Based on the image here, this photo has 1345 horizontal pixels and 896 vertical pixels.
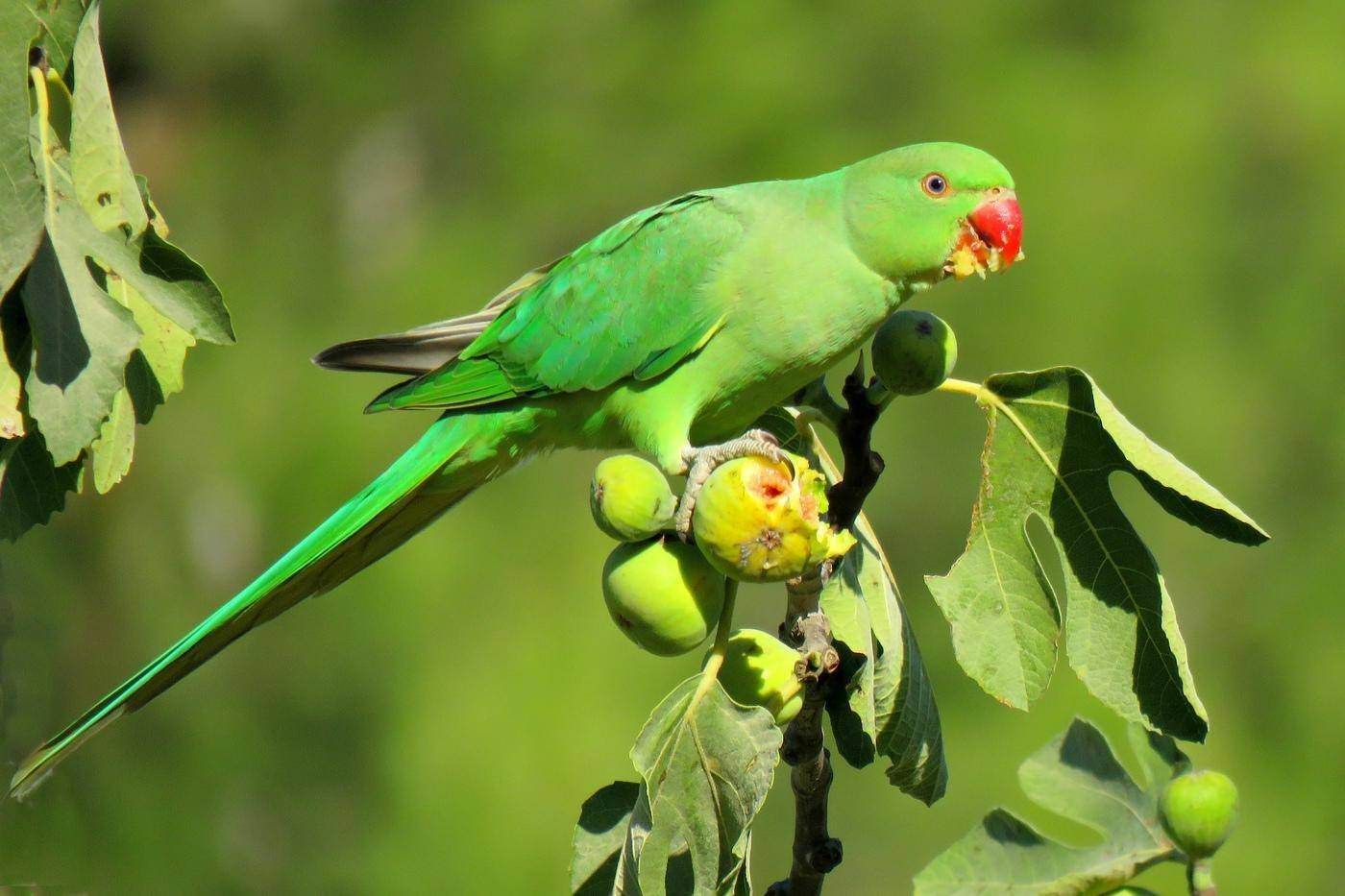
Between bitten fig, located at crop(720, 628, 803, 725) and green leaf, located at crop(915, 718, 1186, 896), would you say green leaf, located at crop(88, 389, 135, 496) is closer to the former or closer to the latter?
bitten fig, located at crop(720, 628, 803, 725)

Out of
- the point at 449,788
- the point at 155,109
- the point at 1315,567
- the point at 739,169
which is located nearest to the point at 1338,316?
the point at 1315,567

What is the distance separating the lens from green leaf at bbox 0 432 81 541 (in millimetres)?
1925

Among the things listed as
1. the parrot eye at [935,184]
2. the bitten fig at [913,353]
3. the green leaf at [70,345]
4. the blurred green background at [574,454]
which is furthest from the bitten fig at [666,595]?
the blurred green background at [574,454]

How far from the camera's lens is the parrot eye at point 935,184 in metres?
2.64

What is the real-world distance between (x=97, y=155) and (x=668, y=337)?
1.20 meters

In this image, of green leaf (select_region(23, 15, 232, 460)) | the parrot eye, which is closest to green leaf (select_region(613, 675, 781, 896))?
green leaf (select_region(23, 15, 232, 460))

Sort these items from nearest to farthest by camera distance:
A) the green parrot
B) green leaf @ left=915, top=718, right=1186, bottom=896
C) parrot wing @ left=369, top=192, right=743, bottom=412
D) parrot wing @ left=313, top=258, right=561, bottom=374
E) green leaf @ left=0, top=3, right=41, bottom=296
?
green leaf @ left=0, top=3, right=41, bottom=296
green leaf @ left=915, top=718, right=1186, bottom=896
the green parrot
parrot wing @ left=369, top=192, right=743, bottom=412
parrot wing @ left=313, top=258, right=561, bottom=374

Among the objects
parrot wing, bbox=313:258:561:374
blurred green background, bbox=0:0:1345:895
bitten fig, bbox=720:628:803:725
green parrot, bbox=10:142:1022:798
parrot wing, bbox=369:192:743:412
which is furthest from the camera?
blurred green background, bbox=0:0:1345:895

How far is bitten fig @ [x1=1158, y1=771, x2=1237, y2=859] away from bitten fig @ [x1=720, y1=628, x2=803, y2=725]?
614 millimetres

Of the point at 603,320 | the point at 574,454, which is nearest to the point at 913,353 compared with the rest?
the point at 603,320

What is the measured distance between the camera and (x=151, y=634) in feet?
23.4

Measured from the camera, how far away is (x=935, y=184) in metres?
2.66

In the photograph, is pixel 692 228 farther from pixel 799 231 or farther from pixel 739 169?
pixel 739 169

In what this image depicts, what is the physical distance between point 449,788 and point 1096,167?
4723 millimetres
